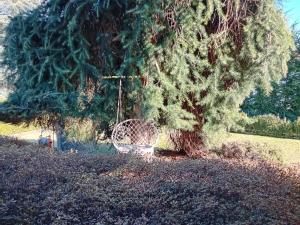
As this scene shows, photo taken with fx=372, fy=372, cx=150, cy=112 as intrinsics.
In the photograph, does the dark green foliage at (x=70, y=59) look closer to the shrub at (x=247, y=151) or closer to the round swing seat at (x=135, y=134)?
the round swing seat at (x=135, y=134)

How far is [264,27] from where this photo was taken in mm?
6363

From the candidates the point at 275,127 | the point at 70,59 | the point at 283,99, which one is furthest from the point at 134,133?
the point at 283,99

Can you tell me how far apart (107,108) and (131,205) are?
14.0ft

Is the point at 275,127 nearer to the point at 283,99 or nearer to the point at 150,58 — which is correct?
the point at 283,99

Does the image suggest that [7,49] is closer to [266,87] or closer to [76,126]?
[76,126]


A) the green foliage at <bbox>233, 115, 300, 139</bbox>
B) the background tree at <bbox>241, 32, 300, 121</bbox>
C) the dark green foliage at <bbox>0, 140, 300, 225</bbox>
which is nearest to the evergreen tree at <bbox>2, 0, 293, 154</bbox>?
the dark green foliage at <bbox>0, 140, 300, 225</bbox>

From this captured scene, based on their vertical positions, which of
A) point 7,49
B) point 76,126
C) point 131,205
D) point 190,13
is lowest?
point 131,205

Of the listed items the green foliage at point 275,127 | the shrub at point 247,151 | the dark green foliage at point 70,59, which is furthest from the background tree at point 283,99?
the dark green foliage at point 70,59

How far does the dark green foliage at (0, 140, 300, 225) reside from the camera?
270 cm

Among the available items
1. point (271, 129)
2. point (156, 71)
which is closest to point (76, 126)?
point (156, 71)

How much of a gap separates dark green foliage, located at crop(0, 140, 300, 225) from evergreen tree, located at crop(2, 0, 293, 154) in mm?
2845

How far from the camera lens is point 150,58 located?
6508 mm

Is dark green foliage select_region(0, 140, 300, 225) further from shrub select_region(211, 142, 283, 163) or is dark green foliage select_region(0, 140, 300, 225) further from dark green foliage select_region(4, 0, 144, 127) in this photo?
shrub select_region(211, 142, 283, 163)

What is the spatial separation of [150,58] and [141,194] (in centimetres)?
386
